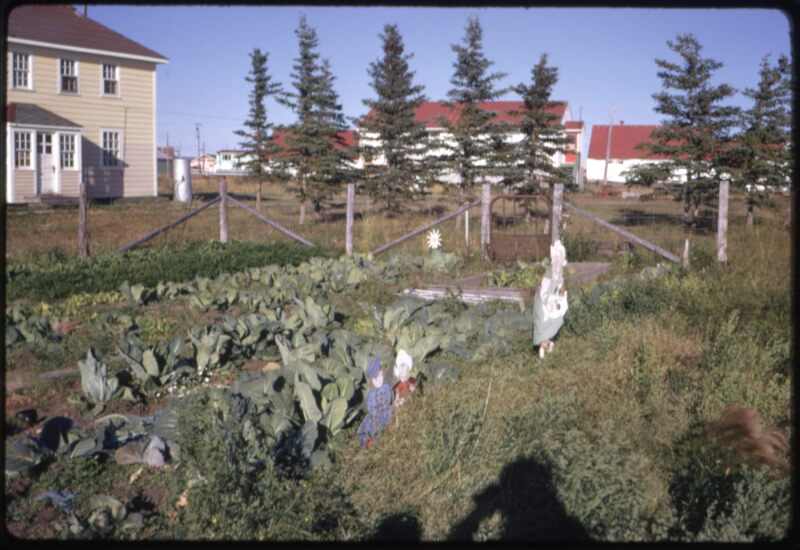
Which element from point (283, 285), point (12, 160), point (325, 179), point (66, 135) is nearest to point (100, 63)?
point (66, 135)

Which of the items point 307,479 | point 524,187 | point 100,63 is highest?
point 100,63

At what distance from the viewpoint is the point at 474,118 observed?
2400 centimetres

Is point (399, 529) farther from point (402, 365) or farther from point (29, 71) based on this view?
point (29, 71)

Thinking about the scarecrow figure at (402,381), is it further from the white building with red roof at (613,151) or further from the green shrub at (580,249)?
the white building with red roof at (613,151)

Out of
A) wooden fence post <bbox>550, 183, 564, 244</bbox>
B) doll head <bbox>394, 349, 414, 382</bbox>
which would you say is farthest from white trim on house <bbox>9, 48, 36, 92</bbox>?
doll head <bbox>394, 349, 414, 382</bbox>

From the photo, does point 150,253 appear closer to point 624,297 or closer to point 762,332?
point 624,297

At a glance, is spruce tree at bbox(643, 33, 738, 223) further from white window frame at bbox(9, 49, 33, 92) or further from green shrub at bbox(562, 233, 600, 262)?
white window frame at bbox(9, 49, 33, 92)

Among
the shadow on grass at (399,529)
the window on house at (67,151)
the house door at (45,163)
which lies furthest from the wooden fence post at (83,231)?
the window on house at (67,151)

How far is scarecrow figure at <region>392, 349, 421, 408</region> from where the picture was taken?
221 inches

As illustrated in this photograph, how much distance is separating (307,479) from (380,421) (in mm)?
759

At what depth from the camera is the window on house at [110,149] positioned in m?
30.2

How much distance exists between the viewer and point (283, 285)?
1158 cm

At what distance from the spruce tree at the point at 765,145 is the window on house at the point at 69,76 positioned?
75.7ft

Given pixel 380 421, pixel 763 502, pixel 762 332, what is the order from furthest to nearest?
1. pixel 762 332
2. pixel 380 421
3. pixel 763 502
